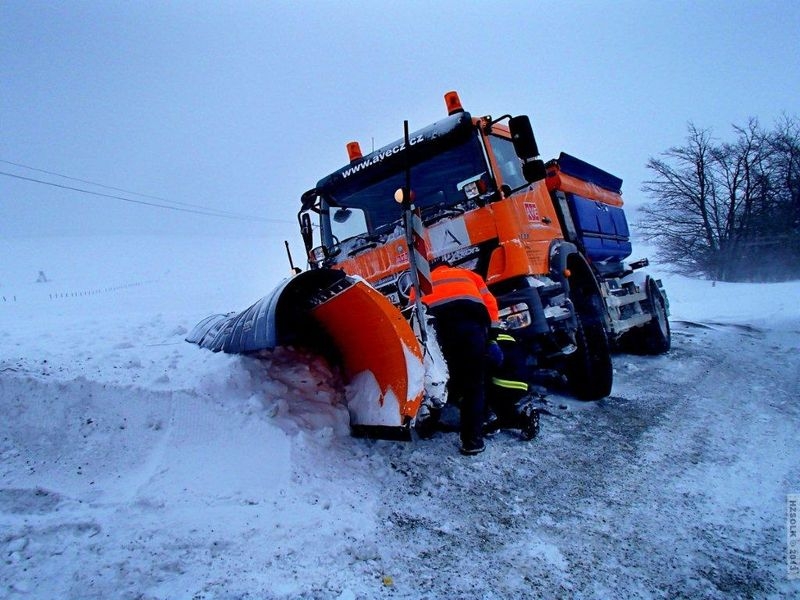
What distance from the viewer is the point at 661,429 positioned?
3.84 m

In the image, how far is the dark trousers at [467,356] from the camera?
10.4ft

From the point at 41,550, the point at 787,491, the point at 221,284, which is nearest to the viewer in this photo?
the point at 41,550

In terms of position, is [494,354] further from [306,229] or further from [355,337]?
[306,229]

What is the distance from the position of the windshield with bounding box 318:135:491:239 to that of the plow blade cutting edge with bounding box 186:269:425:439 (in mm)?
1514

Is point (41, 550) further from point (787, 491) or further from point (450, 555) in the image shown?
point (787, 491)

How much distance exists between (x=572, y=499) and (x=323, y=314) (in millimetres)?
2006

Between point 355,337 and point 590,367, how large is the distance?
2.62m

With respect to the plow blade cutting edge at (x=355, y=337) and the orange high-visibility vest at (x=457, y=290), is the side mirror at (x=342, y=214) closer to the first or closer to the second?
the plow blade cutting edge at (x=355, y=337)

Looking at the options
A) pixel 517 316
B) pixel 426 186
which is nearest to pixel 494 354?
pixel 517 316

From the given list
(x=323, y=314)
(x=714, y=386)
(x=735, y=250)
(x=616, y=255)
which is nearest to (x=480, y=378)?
(x=323, y=314)

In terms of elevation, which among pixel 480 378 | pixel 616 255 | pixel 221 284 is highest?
pixel 221 284

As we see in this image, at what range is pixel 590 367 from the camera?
4.71m

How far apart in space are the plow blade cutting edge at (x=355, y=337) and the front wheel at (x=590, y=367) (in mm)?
2252

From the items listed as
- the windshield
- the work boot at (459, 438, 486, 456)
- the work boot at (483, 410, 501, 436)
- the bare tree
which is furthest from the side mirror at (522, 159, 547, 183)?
the bare tree
